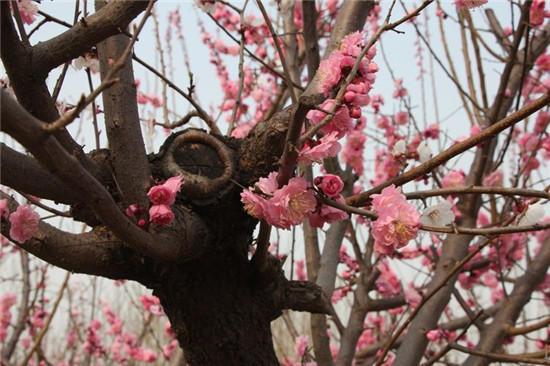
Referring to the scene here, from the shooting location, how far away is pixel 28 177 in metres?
1.20

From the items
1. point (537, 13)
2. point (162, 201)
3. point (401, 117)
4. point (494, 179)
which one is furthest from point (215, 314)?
point (401, 117)

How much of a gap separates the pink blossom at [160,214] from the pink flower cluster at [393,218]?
1.29 feet

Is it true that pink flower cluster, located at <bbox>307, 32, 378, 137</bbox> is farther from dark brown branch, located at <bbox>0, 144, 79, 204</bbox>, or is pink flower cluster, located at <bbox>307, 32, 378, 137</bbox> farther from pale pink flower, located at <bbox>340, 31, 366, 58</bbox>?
dark brown branch, located at <bbox>0, 144, 79, 204</bbox>

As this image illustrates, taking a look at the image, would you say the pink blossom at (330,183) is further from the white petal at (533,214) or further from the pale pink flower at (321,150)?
the white petal at (533,214)

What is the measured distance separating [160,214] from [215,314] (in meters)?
0.36

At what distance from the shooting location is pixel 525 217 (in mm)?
1428

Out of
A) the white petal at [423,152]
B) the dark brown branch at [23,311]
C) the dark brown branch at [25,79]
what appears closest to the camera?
the dark brown branch at [25,79]

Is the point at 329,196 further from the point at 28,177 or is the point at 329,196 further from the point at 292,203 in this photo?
the point at 28,177

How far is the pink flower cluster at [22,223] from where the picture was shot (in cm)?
127

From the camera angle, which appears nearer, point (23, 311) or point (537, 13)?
point (537, 13)

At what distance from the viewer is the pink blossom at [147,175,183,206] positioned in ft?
4.23

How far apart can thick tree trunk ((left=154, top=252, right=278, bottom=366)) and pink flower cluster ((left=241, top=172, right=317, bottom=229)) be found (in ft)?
1.12

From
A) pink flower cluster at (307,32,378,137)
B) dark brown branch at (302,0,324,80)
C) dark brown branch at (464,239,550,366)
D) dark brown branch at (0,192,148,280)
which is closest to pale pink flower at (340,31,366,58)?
pink flower cluster at (307,32,378,137)

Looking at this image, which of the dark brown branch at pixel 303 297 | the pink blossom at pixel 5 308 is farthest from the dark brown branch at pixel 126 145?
the pink blossom at pixel 5 308
